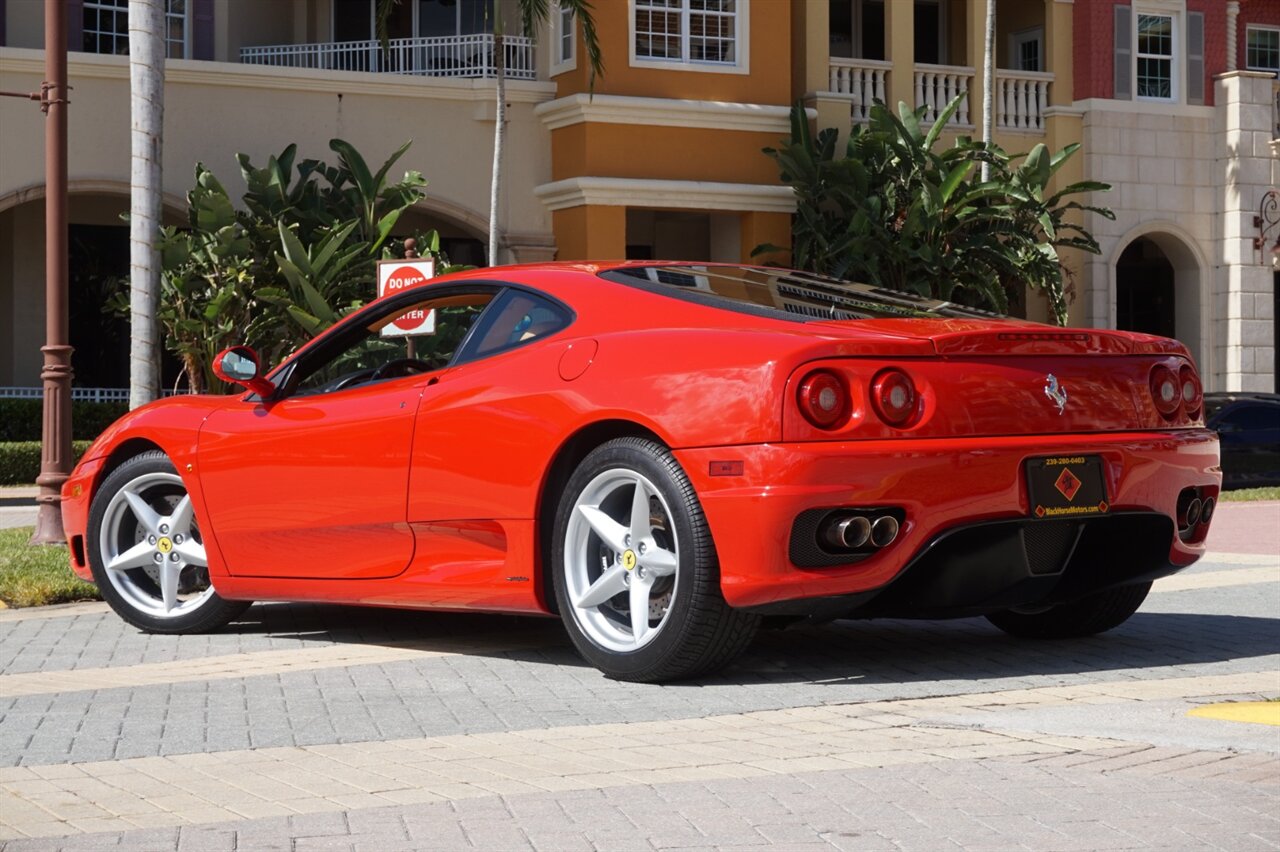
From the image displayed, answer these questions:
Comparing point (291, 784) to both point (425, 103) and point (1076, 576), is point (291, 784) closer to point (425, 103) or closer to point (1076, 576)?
point (1076, 576)

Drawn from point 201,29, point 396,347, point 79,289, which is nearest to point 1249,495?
point 396,347

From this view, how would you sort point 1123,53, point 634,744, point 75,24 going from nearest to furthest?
1. point 634,744
2. point 75,24
3. point 1123,53

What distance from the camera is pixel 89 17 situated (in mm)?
26734

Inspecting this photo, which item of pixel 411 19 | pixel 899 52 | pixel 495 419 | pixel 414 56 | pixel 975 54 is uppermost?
pixel 411 19

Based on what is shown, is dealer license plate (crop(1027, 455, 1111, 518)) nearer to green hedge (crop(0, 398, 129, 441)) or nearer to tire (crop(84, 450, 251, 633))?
tire (crop(84, 450, 251, 633))

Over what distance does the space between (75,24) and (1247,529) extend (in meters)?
17.5

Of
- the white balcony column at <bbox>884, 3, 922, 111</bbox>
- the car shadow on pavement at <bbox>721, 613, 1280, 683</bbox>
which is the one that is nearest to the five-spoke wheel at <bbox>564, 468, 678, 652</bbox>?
the car shadow on pavement at <bbox>721, 613, 1280, 683</bbox>

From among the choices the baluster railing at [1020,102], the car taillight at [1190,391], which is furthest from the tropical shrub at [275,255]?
the car taillight at [1190,391]

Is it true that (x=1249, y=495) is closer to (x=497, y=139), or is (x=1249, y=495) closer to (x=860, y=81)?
(x=497, y=139)

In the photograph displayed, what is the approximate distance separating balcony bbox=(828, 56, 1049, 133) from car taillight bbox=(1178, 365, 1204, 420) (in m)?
21.2

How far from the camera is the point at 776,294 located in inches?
280

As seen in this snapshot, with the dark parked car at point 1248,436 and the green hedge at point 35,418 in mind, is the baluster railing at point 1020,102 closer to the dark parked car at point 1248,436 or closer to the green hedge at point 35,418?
the dark parked car at point 1248,436

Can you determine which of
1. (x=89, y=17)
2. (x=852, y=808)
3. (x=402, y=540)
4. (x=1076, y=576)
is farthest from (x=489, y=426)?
(x=89, y=17)

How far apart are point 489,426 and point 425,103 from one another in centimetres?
1997
